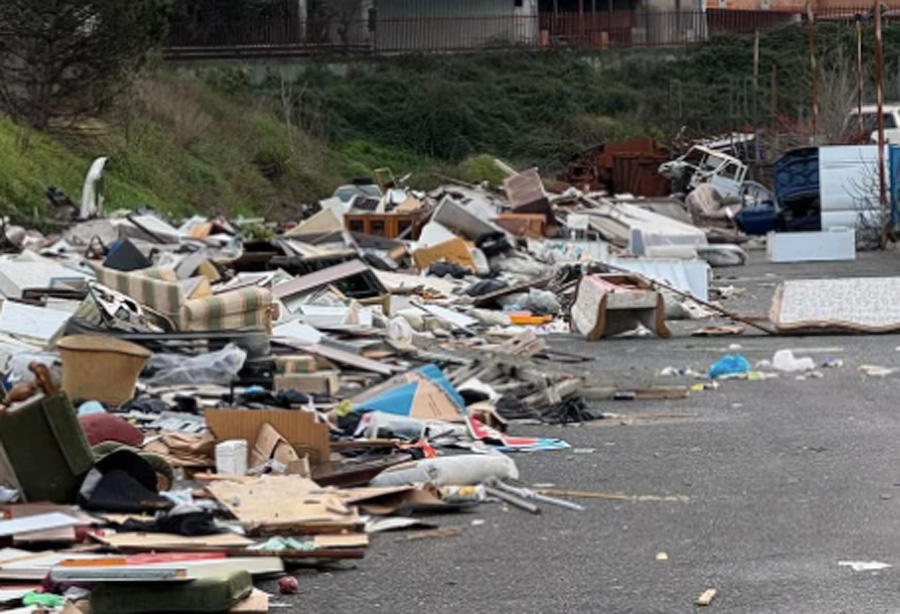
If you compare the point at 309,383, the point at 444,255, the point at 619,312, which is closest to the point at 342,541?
the point at 309,383

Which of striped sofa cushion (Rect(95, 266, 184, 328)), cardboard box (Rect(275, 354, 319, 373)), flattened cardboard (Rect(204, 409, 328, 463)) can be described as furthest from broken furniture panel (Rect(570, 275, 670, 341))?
flattened cardboard (Rect(204, 409, 328, 463))

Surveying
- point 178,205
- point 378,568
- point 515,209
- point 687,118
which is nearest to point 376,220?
point 515,209

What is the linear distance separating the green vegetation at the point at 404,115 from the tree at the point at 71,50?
2.81 feet

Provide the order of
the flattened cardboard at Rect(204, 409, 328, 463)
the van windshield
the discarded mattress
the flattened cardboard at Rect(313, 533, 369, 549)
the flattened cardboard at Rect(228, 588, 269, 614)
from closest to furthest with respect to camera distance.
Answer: the flattened cardboard at Rect(228, 588, 269, 614), the flattened cardboard at Rect(313, 533, 369, 549), the flattened cardboard at Rect(204, 409, 328, 463), the discarded mattress, the van windshield

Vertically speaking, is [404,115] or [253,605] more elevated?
[404,115]

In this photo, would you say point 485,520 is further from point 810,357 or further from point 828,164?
point 828,164

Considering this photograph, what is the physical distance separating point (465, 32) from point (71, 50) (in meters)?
30.5

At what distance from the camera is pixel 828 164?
2917 centimetres

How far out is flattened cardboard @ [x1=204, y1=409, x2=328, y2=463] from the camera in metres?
9.16

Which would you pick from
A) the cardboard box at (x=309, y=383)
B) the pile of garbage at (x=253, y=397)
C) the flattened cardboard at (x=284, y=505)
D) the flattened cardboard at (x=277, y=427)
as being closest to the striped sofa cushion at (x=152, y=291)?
the pile of garbage at (x=253, y=397)

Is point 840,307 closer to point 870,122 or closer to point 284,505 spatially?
point 284,505

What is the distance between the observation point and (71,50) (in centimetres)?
2856

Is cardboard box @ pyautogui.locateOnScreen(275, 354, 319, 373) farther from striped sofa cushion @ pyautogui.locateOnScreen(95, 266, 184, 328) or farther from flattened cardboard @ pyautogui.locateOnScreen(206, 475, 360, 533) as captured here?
flattened cardboard @ pyautogui.locateOnScreen(206, 475, 360, 533)

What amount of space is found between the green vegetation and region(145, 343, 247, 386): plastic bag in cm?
1734
